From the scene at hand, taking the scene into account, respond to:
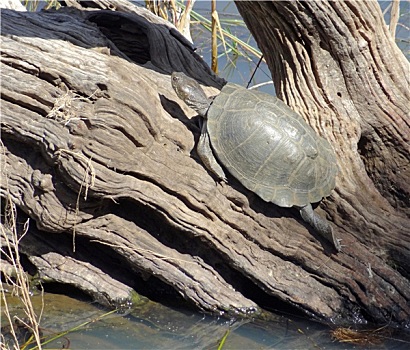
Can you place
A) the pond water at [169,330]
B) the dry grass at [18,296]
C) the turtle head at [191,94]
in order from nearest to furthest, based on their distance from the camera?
the dry grass at [18,296]
the pond water at [169,330]
the turtle head at [191,94]

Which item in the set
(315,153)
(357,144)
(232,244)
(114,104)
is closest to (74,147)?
(114,104)

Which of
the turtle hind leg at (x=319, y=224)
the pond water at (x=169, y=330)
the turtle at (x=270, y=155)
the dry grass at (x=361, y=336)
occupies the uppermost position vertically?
the turtle at (x=270, y=155)

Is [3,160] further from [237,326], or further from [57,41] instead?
[237,326]

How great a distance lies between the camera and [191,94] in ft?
12.4

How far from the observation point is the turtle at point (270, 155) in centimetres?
363

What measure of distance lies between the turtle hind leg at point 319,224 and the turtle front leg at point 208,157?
53cm

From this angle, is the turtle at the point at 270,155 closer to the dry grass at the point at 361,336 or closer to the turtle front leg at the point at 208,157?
the turtle front leg at the point at 208,157

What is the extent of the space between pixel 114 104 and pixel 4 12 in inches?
42.4

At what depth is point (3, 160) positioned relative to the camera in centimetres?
358

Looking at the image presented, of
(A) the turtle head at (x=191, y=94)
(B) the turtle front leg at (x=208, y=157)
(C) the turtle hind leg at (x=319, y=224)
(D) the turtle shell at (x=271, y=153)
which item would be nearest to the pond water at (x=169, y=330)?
(C) the turtle hind leg at (x=319, y=224)

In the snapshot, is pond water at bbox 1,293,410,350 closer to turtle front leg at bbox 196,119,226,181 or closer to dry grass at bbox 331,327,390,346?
dry grass at bbox 331,327,390,346

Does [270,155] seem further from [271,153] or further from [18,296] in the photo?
[18,296]

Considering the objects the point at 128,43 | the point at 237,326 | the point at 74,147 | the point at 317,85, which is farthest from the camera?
the point at 128,43

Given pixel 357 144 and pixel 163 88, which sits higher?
pixel 357 144
